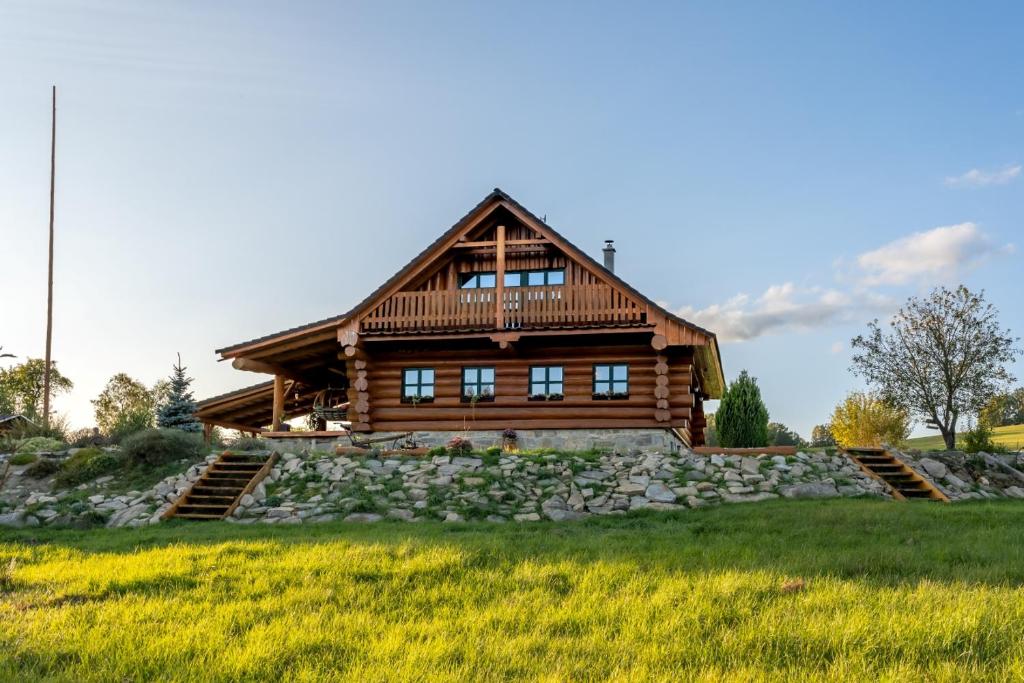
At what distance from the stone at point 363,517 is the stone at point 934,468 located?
13124 millimetres

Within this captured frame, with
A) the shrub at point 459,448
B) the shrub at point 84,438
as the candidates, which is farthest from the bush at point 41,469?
the shrub at point 459,448

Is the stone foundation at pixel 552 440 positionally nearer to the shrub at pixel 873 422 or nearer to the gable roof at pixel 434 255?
the gable roof at pixel 434 255

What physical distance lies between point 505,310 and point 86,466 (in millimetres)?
11734

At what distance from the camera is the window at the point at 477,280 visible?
81.3ft

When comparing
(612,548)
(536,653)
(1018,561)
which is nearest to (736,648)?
(536,653)

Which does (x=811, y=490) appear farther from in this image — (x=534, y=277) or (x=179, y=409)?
(x=179, y=409)

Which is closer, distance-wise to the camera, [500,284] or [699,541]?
[699,541]

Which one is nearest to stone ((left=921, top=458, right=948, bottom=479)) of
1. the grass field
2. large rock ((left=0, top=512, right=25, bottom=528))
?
the grass field

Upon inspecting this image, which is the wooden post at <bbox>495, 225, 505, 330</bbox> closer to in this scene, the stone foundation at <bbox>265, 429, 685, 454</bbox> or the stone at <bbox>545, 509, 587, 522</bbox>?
the stone foundation at <bbox>265, 429, 685, 454</bbox>

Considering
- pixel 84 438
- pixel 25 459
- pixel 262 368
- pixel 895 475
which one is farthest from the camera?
pixel 84 438

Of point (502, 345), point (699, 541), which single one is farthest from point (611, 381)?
point (699, 541)

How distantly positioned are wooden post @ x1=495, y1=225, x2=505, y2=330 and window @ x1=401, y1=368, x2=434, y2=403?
2880 millimetres

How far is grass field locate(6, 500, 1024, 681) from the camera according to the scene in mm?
6117

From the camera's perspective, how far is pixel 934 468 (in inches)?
746
